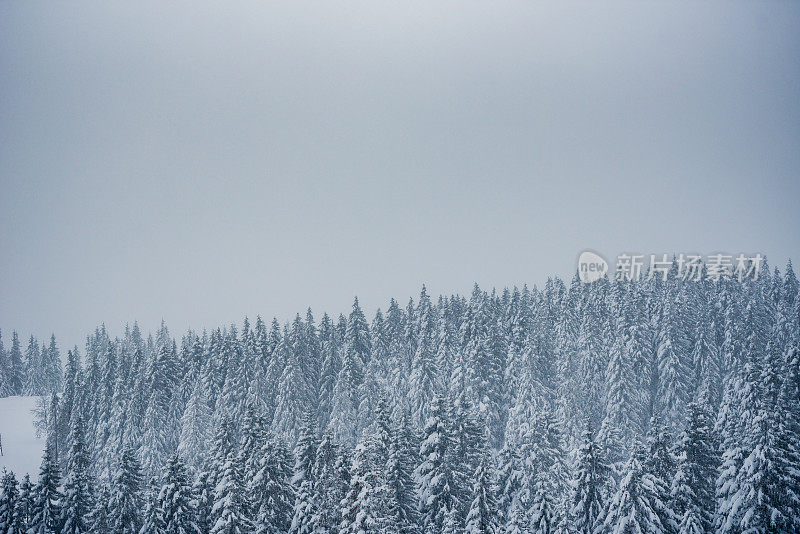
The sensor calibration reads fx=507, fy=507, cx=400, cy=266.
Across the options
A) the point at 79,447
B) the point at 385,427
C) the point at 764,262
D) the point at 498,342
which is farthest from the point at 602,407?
the point at 764,262

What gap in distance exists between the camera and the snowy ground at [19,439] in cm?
8150

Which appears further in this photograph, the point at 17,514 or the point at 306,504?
the point at 17,514

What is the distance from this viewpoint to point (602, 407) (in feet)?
204

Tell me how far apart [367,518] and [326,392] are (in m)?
53.1

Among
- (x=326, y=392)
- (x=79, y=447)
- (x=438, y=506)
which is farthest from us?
(x=326, y=392)

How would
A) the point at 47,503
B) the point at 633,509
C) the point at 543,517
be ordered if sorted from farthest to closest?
1. the point at 47,503
2. the point at 543,517
3. the point at 633,509

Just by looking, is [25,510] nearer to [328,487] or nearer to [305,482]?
[305,482]

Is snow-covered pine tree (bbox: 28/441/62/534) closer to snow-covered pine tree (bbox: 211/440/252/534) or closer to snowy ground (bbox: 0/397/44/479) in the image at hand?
snow-covered pine tree (bbox: 211/440/252/534)

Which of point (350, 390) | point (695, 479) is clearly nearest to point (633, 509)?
point (695, 479)

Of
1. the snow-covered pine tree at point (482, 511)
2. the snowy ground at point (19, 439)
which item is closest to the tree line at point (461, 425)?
the snow-covered pine tree at point (482, 511)

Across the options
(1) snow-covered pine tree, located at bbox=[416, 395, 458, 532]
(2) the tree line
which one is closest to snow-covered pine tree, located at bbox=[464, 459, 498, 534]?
(2) the tree line

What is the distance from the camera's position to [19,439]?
9456 centimetres

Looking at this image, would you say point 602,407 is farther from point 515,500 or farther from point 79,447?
point 79,447

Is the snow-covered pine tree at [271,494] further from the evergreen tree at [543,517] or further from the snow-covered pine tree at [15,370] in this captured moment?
the snow-covered pine tree at [15,370]
